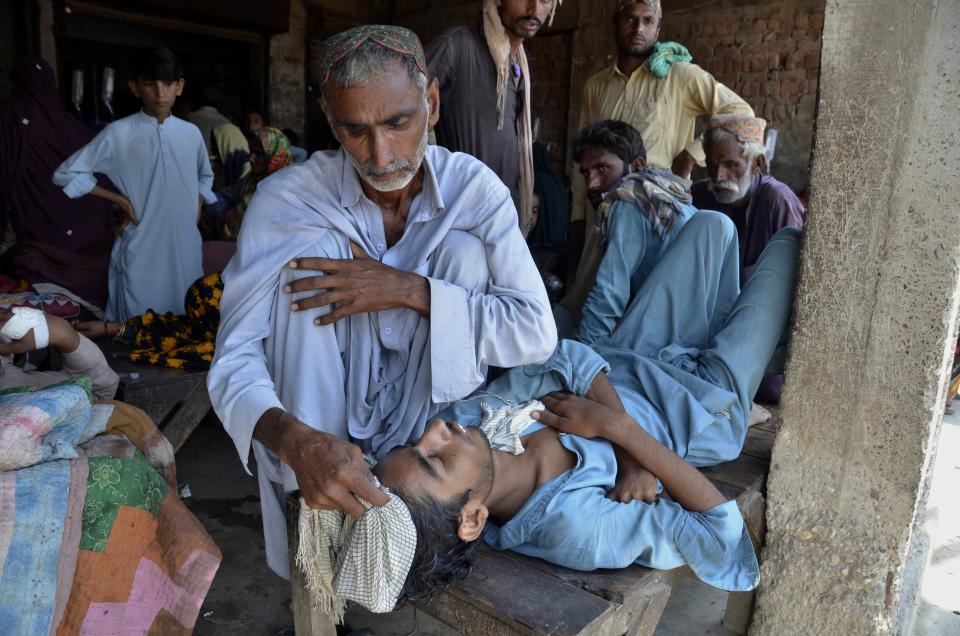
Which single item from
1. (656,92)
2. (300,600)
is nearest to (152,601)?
(300,600)

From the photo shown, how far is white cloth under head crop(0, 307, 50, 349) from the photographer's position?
90.3 inches

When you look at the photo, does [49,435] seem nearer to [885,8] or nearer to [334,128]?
[334,128]

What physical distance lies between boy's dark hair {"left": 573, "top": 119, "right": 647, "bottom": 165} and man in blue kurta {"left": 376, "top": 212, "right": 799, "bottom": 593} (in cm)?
72

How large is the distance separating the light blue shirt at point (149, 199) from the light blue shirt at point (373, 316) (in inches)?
109

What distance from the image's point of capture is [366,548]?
1.51m

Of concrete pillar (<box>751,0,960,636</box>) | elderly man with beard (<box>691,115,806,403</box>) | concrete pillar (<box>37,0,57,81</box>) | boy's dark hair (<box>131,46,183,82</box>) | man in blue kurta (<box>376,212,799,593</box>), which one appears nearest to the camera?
man in blue kurta (<box>376,212,799,593</box>)

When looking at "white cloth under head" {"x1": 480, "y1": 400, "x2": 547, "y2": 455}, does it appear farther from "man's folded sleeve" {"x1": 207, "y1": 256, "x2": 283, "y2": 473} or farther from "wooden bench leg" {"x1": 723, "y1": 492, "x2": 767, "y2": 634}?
"wooden bench leg" {"x1": 723, "y1": 492, "x2": 767, "y2": 634}

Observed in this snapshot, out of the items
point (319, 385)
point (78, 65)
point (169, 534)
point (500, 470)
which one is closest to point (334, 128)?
point (319, 385)

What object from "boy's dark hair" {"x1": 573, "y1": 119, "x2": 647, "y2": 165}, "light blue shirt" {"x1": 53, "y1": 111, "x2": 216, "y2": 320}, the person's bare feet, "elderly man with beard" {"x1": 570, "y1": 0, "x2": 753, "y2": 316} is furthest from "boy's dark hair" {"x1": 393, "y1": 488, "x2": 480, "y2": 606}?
"light blue shirt" {"x1": 53, "y1": 111, "x2": 216, "y2": 320}

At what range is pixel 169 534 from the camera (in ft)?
6.67

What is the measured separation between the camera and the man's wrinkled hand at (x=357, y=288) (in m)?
1.78

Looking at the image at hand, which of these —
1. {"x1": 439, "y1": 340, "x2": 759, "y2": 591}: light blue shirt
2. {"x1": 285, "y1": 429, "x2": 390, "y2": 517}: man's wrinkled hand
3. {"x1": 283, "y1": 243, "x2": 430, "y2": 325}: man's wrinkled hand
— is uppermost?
{"x1": 283, "y1": 243, "x2": 430, "y2": 325}: man's wrinkled hand

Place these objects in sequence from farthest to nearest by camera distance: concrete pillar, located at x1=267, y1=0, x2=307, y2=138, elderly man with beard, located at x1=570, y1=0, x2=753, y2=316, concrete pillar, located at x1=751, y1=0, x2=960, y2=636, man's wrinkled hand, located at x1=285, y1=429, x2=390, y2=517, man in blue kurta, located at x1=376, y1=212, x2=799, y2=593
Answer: concrete pillar, located at x1=267, y1=0, x2=307, y2=138 < elderly man with beard, located at x1=570, y1=0, x2=753, y2=316 < concrete pillar, located at x1=751, y1=0, x2=960, y2=636 < man in blue kurta, located at x1=376, y1=212, x2=799, y2=593 < man's wrinkled hand, located at x1=285, y1=429, x2=390, y2=517

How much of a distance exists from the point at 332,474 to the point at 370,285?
0.51 metres
